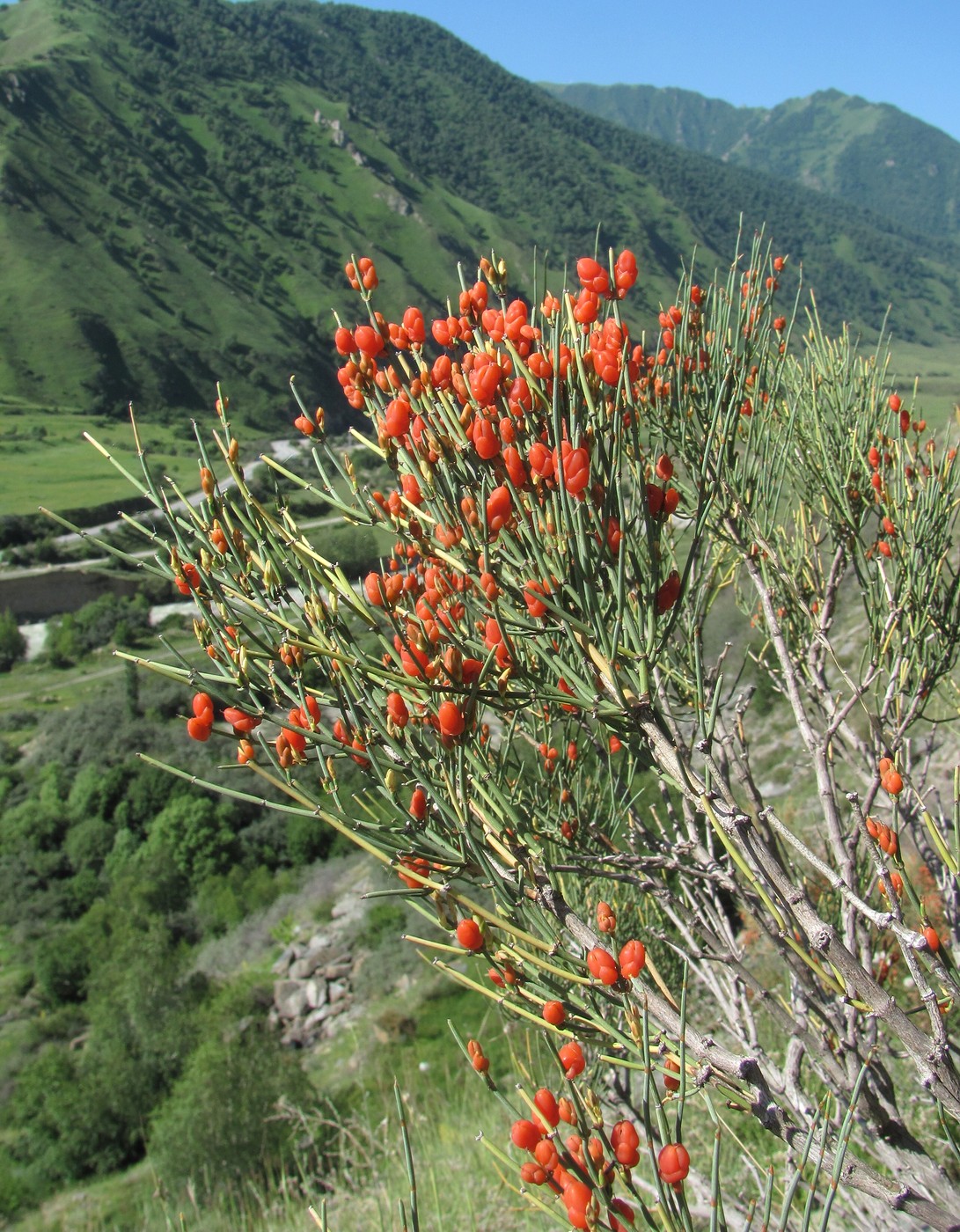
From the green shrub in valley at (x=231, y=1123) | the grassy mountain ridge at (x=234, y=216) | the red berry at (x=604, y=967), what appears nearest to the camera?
the red berry at (x=604, y=967)

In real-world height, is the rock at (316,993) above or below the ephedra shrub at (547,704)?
below

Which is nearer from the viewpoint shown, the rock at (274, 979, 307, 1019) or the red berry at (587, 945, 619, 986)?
the red berry at (587, 945, 619, 986)

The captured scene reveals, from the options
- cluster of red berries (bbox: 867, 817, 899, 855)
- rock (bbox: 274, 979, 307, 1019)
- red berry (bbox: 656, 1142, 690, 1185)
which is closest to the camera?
red berry (bbox: 656, 1142, 690, 1185)

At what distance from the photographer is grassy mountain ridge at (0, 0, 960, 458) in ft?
318

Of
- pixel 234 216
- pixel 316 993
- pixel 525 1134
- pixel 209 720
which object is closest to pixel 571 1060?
pixel 525 1134

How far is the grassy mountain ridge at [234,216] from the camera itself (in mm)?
96875

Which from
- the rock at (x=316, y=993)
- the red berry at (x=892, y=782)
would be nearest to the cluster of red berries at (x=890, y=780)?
the red berry at (x=892, y=782)

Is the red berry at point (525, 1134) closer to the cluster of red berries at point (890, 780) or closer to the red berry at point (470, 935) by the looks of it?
the red berry at point (470, 935)

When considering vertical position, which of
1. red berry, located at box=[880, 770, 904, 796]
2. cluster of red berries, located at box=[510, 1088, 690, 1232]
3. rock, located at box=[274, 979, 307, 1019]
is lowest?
rock, located at box=[274, 979, 307, 1019]

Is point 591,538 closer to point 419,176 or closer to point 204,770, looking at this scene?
point 204,770

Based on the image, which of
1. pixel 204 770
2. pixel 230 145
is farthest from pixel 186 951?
pixel 230 145

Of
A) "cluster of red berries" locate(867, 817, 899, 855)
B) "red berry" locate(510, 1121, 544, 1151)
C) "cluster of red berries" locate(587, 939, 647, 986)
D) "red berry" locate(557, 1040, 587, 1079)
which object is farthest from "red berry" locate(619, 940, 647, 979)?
"cluster of red berries" locate(867, 817, 899, 855)

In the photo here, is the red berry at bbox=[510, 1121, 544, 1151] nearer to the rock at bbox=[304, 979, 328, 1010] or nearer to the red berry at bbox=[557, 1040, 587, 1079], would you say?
the red berry at bbox=[557, 1040, 587, 1079]

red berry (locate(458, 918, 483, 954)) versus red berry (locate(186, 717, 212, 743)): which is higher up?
red berry (locate(186, 717, 212, 743))
